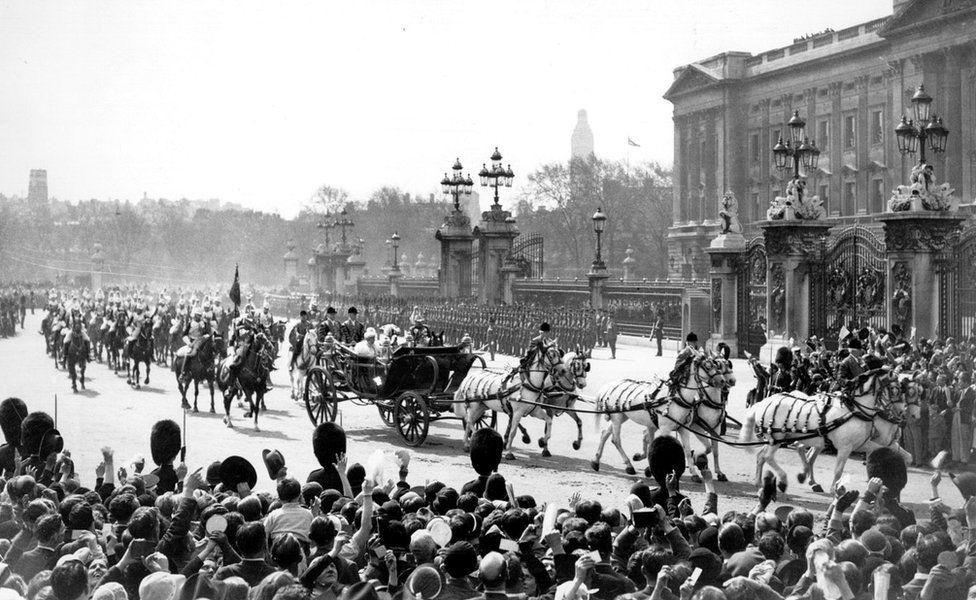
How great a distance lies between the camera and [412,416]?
15578 mm

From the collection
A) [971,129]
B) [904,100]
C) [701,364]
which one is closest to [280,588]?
[701,364]

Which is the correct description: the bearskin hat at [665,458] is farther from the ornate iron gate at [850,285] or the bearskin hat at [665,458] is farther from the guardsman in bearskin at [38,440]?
the ornate iron gate at [850,285]

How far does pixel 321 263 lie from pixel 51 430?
53.8 metres

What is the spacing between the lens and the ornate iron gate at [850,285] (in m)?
20.5

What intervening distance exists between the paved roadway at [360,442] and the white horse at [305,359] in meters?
0.37

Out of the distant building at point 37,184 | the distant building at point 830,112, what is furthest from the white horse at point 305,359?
the distant building at point 830,112

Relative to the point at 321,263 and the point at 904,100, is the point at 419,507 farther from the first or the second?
the point at 321,263

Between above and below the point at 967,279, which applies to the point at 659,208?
above

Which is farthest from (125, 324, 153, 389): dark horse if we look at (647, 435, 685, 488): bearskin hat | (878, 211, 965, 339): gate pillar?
(647, 435, 685, 488): bearskin hat

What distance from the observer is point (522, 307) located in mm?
35812

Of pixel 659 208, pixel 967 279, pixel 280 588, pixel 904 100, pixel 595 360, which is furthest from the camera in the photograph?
pixel 659 208

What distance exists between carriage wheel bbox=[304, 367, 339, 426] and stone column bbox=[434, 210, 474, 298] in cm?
2474

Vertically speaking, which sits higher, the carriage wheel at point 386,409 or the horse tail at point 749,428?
the horse tail at point 749,428

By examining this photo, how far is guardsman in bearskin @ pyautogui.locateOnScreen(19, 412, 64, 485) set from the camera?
360 inches
